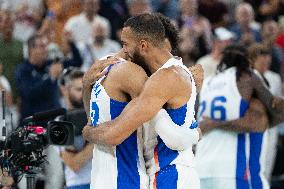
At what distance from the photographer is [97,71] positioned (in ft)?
21.4

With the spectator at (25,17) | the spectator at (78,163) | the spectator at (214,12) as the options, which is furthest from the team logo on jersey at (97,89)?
the spectator at (214,12)

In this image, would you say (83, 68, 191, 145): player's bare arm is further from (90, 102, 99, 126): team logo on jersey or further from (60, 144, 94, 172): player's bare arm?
(60, 144, 94, 172): player's bare arm

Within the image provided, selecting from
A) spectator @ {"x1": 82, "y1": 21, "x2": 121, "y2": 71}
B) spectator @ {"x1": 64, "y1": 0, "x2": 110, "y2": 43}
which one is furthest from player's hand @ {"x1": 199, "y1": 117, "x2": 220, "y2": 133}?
spectator @ {"x1": 64, "y1": 0, "x2": 110, "y2": 43}

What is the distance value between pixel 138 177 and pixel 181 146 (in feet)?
1.26

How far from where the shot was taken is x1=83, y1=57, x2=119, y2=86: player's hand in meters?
6.48

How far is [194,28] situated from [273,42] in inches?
45.7

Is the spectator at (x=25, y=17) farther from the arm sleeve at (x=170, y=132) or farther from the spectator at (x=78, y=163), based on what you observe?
the arm sleeve at (x=170, y=132)

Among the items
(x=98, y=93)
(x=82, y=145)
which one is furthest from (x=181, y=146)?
(x=82, y=145)

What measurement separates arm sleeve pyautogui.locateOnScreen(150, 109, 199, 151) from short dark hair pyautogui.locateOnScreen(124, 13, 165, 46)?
0.53m

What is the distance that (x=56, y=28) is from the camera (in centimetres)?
1262

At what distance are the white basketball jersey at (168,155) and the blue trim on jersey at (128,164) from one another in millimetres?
109

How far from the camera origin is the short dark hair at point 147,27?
6.28m

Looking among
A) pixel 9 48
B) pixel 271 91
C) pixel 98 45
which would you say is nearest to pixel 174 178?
pixel 271 91

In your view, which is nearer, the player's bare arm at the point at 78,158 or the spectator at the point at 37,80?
the player's bare arm at the point at 78,158
